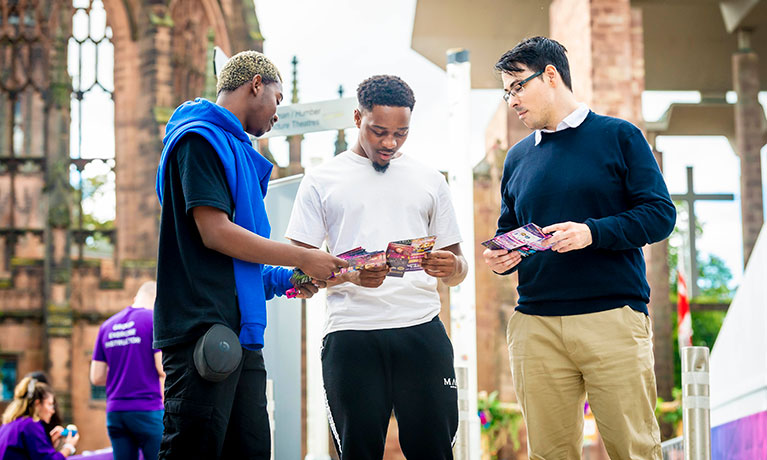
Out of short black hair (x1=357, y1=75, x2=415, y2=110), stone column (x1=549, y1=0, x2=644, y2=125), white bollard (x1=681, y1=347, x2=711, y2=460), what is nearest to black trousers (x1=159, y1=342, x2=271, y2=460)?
short black hair (x1=357, y1=75, x2=415, y2=110)

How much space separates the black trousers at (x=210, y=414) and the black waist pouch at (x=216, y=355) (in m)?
0.06

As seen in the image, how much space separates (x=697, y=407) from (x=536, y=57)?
183 centimetres

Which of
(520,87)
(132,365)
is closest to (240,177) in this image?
(520,87)

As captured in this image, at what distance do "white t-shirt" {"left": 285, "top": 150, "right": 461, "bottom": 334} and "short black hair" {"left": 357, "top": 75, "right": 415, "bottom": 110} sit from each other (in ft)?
0.77

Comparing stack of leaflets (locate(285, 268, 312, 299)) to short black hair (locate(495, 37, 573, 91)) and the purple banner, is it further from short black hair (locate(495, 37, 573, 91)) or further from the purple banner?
the purple banner

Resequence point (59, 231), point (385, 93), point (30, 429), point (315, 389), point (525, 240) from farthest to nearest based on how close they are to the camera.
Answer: point (59, 231) < point (30, 429) < point (315, 389) < point (385, 93) < point (525, 240)

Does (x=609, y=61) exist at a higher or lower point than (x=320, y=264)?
higher

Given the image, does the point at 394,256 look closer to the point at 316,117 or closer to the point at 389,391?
the point at 389,391

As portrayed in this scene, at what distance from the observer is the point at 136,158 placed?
1909 centimetres

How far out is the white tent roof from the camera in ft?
19.2

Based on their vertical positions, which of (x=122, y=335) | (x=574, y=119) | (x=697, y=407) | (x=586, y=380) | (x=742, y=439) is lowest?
(x=742, y=439)

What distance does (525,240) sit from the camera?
2742 millimetres

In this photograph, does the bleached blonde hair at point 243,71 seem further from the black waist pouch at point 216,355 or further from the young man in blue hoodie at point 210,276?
the black waist pouch at point 216,355

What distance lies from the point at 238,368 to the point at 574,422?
3.96ft
